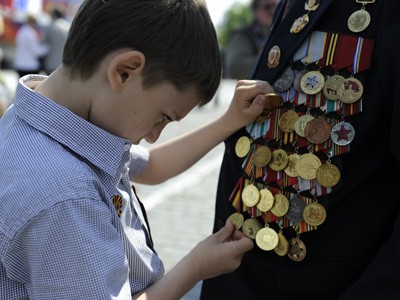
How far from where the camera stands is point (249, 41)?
5.74 m

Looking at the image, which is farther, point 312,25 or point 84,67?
point 312,25

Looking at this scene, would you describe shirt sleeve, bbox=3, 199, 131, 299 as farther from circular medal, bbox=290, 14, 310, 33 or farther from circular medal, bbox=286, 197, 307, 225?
circular medal, bbox=290, 14, 310, 33

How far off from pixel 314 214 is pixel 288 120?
0.75 feet

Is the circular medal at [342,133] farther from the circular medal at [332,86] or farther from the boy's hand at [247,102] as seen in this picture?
the boy's hand at [247,102]

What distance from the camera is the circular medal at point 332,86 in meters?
1.33

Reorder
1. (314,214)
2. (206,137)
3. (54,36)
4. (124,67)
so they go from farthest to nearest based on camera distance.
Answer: (54,36)
(206,137)
(314,214)
(124,67)

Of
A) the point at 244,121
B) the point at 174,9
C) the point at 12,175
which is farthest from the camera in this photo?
the point at 244,121

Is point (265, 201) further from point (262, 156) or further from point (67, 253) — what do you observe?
point (67, 253)

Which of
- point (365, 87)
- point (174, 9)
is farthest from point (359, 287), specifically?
point (174, 9)

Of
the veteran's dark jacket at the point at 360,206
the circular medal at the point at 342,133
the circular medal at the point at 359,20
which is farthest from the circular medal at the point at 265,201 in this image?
the circular medal at the point at 359,20

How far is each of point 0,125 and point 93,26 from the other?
12.9 inches

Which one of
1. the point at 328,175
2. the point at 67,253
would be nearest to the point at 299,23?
the point at 328,175

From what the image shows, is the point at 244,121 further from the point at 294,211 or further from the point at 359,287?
the point at 359,287

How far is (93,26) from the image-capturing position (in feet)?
4.13
